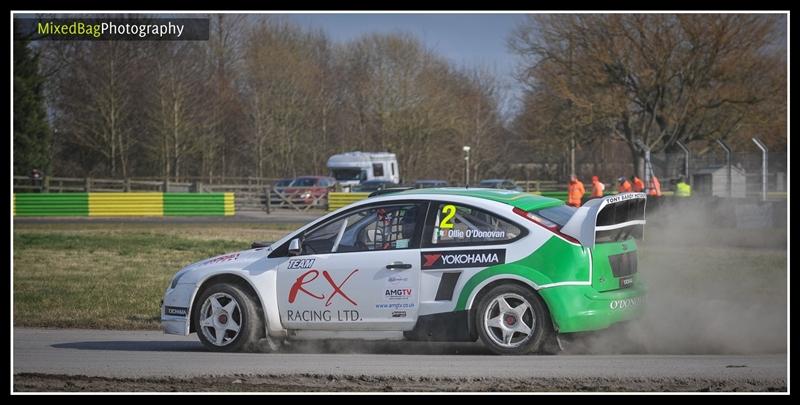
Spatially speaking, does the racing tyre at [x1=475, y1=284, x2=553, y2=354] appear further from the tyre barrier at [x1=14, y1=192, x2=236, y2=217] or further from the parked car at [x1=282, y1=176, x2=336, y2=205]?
the parked car at [x1=282, y1=176, x2=336, y2=205]

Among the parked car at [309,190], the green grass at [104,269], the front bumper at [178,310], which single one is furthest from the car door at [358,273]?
the parked car at [309,190]

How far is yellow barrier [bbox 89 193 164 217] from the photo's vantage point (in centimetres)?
3847

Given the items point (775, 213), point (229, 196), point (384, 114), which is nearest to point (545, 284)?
point (775, 213)

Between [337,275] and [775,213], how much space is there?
18125 mm

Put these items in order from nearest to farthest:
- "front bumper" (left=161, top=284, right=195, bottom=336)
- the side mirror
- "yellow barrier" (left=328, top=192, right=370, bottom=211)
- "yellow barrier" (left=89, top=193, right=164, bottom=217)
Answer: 1. the side mirror
2. "front bumper" (left=161, top=284, right=195, bottom=336)
3. "yellow barrier" (left=89, top=193, right=164, bottom=217)
4. "yellow barrier" (left=328, top=192, right=370, bottom=211)

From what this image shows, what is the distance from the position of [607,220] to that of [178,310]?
152 inches

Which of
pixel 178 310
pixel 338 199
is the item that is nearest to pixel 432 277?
pixel 178 310

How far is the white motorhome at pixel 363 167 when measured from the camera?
164ft

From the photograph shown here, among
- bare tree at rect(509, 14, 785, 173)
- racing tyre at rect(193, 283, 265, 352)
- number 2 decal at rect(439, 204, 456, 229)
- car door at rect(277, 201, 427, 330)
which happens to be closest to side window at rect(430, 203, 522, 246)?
number 2 decal at rect(439, 204, 456, 229)

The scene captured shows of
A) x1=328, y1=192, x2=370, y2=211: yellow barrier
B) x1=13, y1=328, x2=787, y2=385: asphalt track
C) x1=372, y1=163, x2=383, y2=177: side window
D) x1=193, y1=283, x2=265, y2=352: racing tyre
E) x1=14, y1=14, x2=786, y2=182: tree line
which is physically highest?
x1=14, y1=14, x2=786, y2=182: tree line

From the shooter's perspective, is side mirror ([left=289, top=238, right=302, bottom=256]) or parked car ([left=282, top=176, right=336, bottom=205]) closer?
side mirror ([left=289, top=238, right=302, bottom=256])

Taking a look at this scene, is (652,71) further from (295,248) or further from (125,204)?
(295,248)

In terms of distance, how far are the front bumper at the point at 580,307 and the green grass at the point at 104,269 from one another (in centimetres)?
503

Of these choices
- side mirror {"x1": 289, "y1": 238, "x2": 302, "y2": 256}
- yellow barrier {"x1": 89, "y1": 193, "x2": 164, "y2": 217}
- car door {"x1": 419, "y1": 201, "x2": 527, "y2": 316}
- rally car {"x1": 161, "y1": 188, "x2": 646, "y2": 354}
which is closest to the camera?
rally car {"x1": 161, "y1": 188, "x2": 646, "y2": 354}
